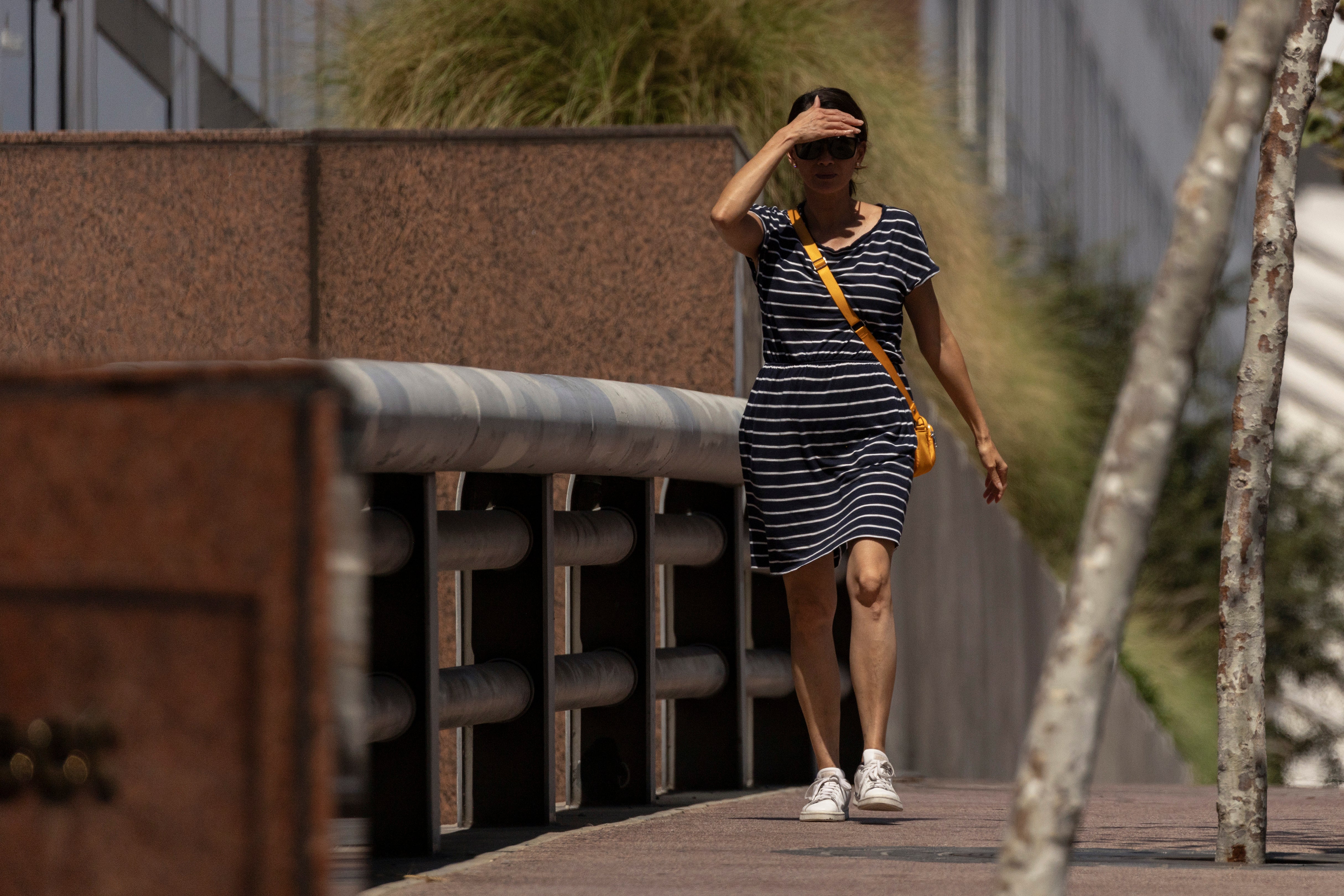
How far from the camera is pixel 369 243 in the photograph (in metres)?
7.46

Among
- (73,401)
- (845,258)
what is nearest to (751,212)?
(845,258)

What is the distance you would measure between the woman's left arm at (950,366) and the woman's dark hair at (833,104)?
1.08 ft

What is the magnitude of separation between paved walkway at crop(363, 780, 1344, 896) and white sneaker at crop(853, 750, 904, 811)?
0.05 metres

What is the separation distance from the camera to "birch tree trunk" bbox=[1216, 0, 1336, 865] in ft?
12.7

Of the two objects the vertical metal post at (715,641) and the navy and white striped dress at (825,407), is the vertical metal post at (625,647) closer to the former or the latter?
the navy and white striped dress at (825,407)

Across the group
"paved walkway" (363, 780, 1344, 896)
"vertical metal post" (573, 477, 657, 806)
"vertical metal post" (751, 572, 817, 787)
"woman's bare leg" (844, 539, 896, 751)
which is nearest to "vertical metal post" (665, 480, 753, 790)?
"paved walkway" (363, 780, 1344, 896)

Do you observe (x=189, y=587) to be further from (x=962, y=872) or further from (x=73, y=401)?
(x=962, y=872)

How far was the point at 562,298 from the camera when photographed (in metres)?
7.33

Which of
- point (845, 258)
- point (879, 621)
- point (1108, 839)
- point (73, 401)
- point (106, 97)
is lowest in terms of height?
point (1108, 839)

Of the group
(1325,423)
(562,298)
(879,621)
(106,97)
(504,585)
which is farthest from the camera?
(1325,423)

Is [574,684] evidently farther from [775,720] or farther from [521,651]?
[775,720]

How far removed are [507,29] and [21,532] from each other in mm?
7703

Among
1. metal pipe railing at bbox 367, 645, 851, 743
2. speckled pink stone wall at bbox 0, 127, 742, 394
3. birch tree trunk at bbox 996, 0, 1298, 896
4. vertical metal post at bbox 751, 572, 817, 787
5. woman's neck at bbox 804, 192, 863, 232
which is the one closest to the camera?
birch tree trunk at bbox 996, 0, 1298, 896

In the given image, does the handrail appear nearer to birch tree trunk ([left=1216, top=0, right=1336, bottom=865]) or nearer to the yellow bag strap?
the yellow bag strap
